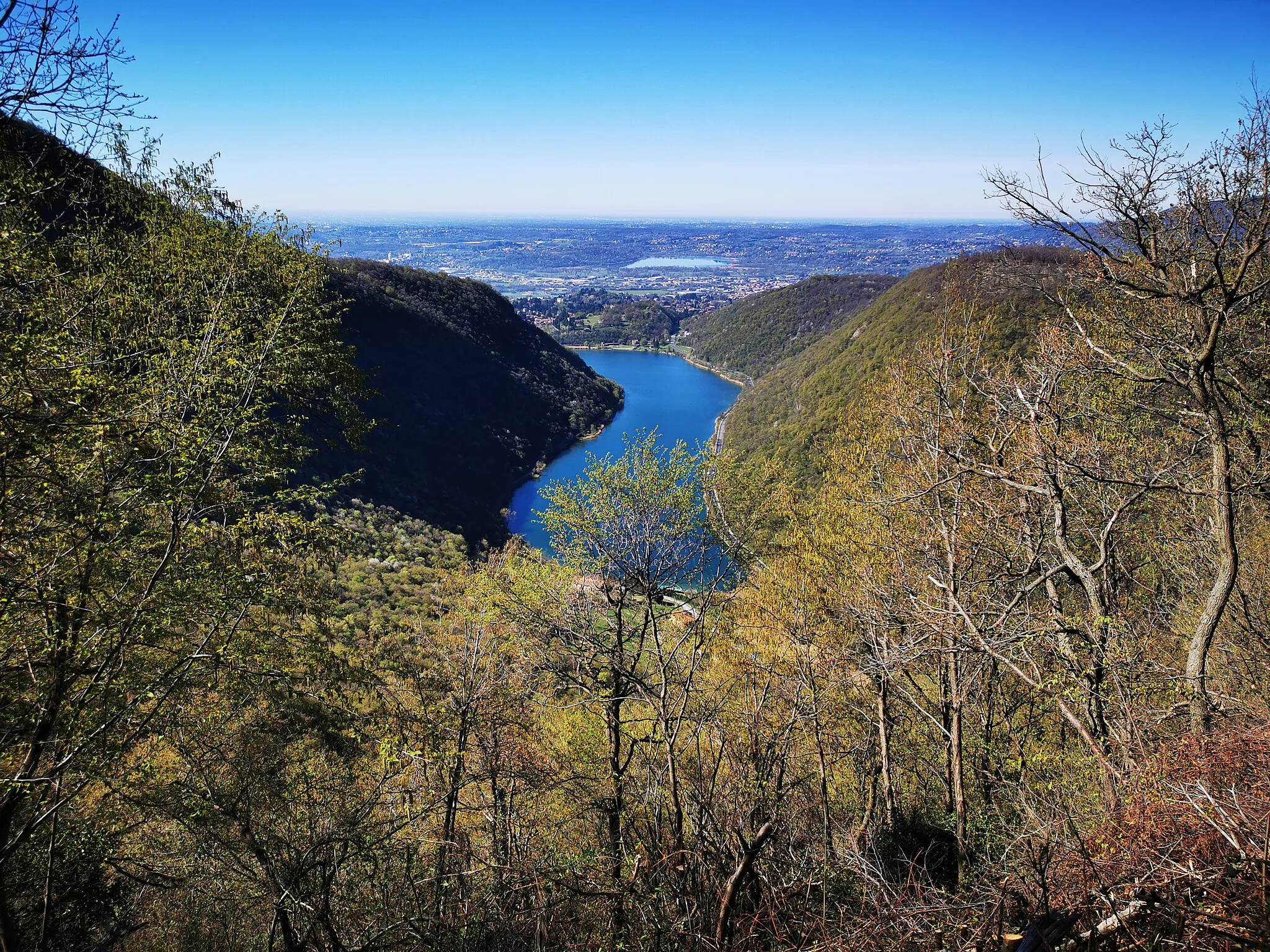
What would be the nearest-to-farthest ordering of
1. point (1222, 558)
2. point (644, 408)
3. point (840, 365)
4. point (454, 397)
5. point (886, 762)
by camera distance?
point (1222, 558), point (886, 762), point (840, 365), point (454, 397), point (644, 408)

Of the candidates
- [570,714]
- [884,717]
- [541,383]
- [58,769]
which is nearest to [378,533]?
[570,714]

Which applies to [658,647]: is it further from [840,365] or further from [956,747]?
[840,365]

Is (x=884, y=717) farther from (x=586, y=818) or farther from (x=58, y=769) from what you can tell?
(x=58, y=769)

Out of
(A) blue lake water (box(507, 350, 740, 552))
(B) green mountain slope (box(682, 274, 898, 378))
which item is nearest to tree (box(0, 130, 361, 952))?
(A) blue lake water (box(507, 350, 740, 552))

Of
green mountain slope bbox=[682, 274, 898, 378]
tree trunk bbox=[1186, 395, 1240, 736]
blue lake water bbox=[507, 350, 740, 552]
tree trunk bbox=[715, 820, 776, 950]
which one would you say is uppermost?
green mountain slope bbox=[682, 274, 898, 378]

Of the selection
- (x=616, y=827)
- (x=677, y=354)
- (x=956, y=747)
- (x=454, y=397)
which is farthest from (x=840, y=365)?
(x=677, y=354)

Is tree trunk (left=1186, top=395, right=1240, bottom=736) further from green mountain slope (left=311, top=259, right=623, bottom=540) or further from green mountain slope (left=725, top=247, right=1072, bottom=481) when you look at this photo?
green mountain slope (left=311, top=259, right=623, bottom=540)
